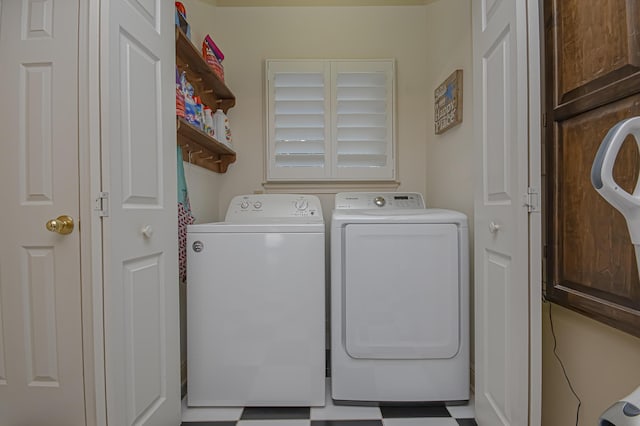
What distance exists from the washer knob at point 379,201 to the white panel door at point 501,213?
795 mm

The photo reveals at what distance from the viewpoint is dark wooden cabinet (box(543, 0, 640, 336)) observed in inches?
35.0

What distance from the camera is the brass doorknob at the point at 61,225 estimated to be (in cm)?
104

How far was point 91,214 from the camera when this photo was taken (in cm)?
105

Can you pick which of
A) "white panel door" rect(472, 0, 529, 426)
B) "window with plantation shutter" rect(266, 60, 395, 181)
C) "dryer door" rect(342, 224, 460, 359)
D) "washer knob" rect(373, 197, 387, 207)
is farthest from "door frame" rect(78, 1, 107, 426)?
"washer knob" rect(373, 197, 387, 207)

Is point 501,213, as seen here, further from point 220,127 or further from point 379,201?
point 220,127

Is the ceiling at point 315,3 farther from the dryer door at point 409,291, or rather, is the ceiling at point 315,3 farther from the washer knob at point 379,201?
the dryer door at point 409,291

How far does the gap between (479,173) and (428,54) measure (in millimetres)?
1430

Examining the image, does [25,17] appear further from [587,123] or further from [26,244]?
[587,123]

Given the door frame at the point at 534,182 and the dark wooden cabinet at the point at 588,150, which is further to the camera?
the door frame at the point at 534,182

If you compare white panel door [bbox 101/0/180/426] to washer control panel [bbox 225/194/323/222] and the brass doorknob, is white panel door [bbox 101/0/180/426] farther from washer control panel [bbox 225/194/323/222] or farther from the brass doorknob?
washer control panel [bbox 225/194/323/222]

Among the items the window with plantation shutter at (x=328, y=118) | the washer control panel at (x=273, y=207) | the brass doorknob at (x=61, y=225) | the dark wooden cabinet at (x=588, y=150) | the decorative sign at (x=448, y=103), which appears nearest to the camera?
the dark wooden cabinet at (x=588, y=150)

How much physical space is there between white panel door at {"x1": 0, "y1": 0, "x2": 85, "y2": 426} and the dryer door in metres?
1.16

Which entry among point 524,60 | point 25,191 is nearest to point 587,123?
point 524,60

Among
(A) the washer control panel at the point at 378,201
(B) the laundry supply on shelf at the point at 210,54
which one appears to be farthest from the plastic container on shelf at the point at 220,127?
(A) the washer control panel at the point at 378,201
